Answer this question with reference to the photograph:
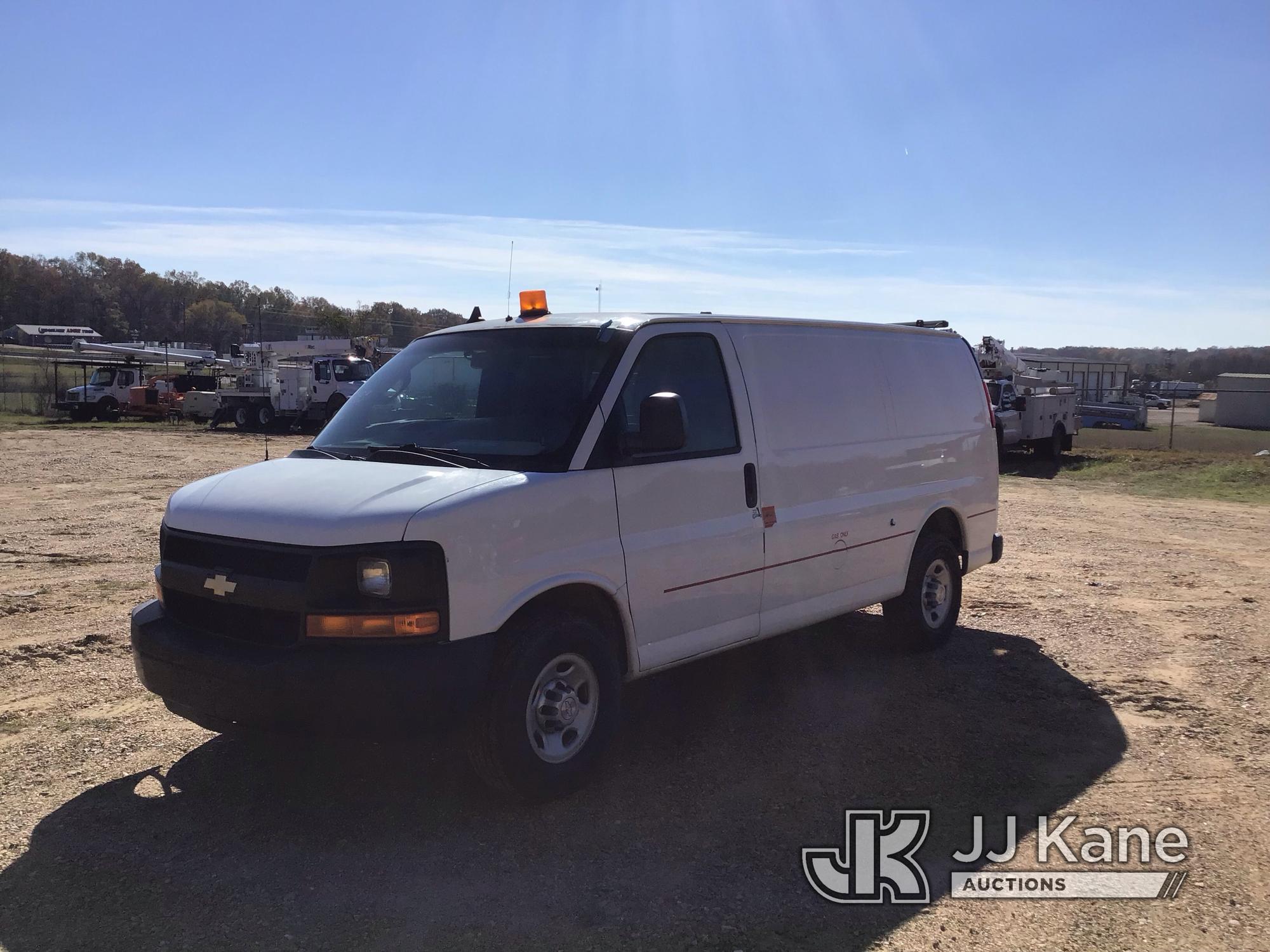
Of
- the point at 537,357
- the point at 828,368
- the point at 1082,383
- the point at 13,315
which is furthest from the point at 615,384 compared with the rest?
the point at 13,315

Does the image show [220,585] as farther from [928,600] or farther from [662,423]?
[928,600]

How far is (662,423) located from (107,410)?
1495 inches

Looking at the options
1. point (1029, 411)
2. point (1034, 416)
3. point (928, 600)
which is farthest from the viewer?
point (1034, 416)

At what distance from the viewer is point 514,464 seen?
14.5 ft

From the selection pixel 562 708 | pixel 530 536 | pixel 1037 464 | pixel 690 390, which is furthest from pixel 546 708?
pixel 1037 464

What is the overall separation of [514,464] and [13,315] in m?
98.5

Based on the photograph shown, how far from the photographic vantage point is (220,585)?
4.14 meters

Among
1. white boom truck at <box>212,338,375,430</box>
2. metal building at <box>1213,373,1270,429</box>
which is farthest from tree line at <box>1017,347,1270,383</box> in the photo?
white boom truck at <box>212,338,375,430</box>

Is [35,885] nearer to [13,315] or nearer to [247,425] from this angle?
[247,425]

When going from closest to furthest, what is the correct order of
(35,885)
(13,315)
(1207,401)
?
1. (35,885)
2. (1207,401)
3. (13,315)

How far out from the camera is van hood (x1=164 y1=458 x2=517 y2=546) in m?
3.87

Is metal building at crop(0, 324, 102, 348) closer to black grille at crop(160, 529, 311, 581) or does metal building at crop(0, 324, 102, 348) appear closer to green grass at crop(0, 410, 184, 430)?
green grass at crop(0, 410, 184, 430)

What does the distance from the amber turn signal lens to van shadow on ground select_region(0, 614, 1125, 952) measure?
2.96 feet

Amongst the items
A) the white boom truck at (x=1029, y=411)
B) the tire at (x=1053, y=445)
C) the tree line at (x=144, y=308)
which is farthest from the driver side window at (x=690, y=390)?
the tree line at (x=144, y=308)
